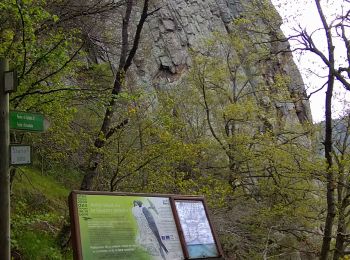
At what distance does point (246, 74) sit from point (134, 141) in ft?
40.3

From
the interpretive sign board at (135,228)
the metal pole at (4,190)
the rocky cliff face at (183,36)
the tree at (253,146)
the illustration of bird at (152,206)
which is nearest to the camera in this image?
the interpretive sign board at (135,228)

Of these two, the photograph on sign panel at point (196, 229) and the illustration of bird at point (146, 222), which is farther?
the photograph on sign panel at point (196, 229)

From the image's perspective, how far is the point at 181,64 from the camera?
3209 centimetres

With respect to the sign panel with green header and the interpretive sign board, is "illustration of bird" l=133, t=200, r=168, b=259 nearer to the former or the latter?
the interpretive sign board

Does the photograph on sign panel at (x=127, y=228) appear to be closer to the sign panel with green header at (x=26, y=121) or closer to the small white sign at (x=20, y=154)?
the small white sign at (x=20, y=154)

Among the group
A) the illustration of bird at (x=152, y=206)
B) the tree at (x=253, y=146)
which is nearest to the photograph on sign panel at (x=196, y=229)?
the illustration of bird at (x=152, y=206)

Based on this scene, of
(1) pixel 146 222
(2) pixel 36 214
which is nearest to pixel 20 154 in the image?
(1) pixel 146 222

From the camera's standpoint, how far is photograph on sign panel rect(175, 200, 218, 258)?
19.1 feet

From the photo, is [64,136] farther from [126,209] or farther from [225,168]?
[225,168]

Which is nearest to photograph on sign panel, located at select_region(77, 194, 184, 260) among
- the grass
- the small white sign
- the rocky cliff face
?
the small white sign

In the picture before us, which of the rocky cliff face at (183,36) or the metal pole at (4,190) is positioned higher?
the rocky cliff face at (183,36)

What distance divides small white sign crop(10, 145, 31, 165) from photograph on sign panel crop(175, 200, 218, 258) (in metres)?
1.88

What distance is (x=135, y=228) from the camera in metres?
5.23

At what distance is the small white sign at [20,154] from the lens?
17.2ft
